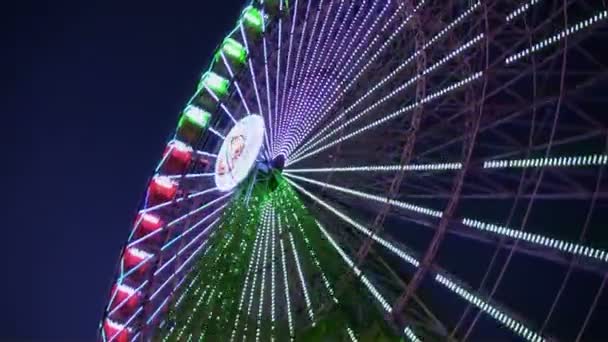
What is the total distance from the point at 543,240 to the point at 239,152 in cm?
832

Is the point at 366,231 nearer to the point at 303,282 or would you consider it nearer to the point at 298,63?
Result: the point at 303,282

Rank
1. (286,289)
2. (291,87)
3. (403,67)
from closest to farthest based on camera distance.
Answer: (403,67) < (286,289) < (291,87)

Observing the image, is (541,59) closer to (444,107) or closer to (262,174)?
(444,107)

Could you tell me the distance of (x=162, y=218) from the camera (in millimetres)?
18750

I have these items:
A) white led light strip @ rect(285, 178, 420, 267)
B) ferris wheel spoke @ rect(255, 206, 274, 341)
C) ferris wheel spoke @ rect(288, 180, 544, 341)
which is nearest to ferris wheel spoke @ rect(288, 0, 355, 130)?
white led light strip @ rect(285, 178, 420, 267)

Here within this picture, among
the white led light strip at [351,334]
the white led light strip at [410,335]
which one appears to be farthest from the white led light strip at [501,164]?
the white led light strip at [351,334]

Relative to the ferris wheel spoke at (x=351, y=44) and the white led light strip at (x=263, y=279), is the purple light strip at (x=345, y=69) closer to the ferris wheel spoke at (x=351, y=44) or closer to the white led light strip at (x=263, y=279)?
the ferris wheel spoke at (x=351, y=44)

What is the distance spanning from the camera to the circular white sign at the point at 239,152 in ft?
50.2

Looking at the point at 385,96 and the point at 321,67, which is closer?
the point at 385,96

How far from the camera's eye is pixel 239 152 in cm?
1579

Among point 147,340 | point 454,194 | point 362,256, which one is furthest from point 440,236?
point 147,340

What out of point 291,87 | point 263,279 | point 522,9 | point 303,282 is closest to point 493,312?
point 522,9

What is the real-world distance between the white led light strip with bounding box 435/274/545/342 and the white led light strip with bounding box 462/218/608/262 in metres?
0.85

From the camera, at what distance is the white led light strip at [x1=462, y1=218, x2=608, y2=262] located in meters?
7.75
